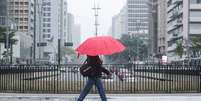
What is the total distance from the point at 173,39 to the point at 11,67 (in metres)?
101

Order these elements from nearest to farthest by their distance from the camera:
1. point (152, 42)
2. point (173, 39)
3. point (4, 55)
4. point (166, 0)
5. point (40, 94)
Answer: point (40, 94), point (4, 55), point (173, 39), point (166, 0), point (152, 42)

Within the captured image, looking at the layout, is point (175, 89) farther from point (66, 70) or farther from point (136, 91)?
point (66, 70)

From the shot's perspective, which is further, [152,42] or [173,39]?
[152,42]

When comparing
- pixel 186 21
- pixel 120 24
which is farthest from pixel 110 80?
pixel 120 24

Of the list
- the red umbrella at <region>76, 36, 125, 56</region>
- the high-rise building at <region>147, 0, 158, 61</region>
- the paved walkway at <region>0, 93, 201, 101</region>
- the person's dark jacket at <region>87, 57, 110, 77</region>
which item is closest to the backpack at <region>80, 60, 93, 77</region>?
the person's dark jacket at <region>87, 57, 110, 77</region>

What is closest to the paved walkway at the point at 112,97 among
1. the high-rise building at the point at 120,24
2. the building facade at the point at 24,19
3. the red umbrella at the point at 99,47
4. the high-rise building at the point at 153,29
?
the red umbrella at the point at 99,47

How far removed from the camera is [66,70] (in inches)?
930

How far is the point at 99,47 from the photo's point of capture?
49.3ft

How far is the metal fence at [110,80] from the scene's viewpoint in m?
23.1

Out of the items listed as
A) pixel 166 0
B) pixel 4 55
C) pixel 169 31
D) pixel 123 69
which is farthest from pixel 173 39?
pixel 123 69

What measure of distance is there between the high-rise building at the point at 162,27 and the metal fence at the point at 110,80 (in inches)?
4469

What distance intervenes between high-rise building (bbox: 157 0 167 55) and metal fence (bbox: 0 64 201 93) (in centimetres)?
11352

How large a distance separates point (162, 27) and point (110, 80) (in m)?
125

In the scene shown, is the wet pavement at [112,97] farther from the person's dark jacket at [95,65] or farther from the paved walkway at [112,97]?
the person's dark jacket at [95,65]
